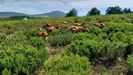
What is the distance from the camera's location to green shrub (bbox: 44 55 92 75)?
859 cm

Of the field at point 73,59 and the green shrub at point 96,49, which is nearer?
the field at point 73,59

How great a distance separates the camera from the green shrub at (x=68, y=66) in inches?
338

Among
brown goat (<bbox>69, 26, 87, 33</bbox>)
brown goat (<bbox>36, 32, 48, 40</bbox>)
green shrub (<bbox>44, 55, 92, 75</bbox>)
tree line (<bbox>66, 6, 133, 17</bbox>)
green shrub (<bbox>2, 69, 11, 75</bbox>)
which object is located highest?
green shrub (<bbox>44, 55, 92, 75</bbox>)

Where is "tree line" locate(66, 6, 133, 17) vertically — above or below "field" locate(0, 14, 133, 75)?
below

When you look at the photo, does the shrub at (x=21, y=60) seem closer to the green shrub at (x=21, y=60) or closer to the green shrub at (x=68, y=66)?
the green shrub at (x=21, y=60)

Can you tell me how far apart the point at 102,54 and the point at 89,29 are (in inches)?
212

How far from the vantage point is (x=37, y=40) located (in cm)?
1370

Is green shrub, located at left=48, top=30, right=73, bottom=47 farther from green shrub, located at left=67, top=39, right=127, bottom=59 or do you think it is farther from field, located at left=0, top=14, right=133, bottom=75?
green shrub, located at left=67, top=39, right=127, bottom=59

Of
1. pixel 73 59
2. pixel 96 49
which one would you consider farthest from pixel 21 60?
pixel 96 49

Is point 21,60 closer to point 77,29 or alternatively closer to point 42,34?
point 42,34

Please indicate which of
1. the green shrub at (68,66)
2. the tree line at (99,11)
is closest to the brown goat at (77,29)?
the green shrub at (68,66)

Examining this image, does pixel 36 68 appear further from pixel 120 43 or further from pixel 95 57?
pixel 120 43

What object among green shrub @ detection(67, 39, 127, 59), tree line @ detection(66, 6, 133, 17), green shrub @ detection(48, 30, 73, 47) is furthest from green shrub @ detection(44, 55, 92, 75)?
tree line @ detection(66, 6, 133, 17)

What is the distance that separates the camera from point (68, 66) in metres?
9.00
